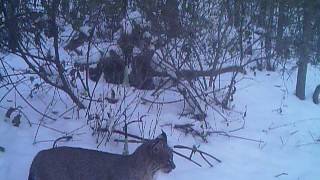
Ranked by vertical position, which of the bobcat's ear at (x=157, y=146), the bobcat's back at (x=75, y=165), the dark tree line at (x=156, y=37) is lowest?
the bobcat's back at (x=75, y=165)

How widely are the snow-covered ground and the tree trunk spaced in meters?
0.54

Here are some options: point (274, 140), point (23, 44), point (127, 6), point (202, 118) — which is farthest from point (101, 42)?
point (274, 140)

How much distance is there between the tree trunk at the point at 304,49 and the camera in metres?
9.41

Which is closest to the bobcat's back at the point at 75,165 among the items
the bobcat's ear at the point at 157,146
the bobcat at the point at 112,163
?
the bobcat at the point at 112,163

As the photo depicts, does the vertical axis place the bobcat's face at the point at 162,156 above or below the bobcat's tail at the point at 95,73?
below

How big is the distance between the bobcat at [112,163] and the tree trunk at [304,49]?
4.61 m

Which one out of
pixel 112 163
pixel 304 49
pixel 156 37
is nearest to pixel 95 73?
pixel 156 37

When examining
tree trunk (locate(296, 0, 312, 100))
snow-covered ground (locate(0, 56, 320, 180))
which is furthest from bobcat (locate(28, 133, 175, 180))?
tree trunk (locate(296, 0, 312, 100))

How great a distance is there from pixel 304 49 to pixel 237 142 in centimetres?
269

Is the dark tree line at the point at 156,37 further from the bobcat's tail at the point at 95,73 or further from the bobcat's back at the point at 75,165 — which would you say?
the bobcat's back at the point at 75,165

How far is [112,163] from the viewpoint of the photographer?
573 cm

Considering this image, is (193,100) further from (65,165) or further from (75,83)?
(65,165)

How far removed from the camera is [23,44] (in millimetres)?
7703

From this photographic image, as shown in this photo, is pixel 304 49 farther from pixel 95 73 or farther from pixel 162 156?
pixel 162 156
